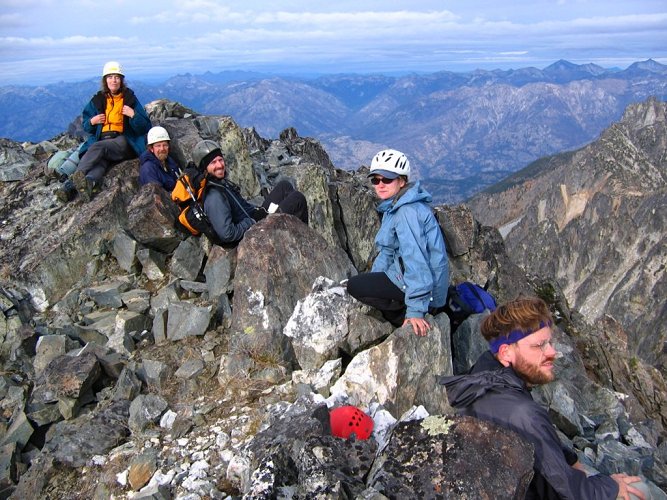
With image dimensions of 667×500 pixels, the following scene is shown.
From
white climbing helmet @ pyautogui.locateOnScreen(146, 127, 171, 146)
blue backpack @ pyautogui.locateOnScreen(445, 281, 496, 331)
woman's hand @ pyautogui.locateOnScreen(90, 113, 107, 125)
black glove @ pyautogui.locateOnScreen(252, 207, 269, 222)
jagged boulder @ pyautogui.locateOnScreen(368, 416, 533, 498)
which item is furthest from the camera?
woman's hand @ pyautogui.locateOnScreen(90, 113, 107, 125)

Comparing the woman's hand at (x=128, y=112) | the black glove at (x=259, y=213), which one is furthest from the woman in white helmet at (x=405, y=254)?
the woman's hand at (x=128, y=112)

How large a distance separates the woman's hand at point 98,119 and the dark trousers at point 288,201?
22.0ft

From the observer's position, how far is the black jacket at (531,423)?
18.9 ft

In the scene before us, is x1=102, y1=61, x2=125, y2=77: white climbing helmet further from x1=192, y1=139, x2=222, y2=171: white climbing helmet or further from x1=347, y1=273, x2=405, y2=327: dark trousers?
x1=347, y1=273, x2=405, y2=327: dark trousers

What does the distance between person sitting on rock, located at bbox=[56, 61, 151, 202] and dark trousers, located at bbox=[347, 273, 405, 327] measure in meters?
10.2

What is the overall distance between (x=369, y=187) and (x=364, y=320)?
18.7m

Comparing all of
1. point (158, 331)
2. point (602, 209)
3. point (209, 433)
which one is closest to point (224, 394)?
point (209, 433)

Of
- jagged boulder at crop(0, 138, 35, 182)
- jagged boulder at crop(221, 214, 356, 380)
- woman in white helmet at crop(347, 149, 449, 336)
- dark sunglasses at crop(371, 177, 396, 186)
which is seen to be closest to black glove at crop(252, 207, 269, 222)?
jagged boulder at crop(221, 214, 356, 380)

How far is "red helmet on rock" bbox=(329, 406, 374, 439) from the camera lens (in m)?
8.05

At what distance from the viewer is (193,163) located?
45.4 feet

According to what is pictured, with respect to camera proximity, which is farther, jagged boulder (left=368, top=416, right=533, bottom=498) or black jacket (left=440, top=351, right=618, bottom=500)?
black jacket (left=440, top=351, right=618, bottom=500)

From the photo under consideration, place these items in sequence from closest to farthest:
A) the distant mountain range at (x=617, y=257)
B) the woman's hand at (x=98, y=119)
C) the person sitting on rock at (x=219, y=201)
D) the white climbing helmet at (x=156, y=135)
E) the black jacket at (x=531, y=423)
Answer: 1. the black jacket at (x=531, y=423)
2. the person sitting on rock at (x=219, y=201)
3. the white climbing helmet at (x=156, y=135)
4. the woman's hand at (x=98, y=119)
5. the distant mountain range at (x=617, y=257)

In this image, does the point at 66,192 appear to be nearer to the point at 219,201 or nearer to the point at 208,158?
the point at 208,158

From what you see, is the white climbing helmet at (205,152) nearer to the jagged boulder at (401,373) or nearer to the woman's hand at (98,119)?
the woman's hand at (98,119)
